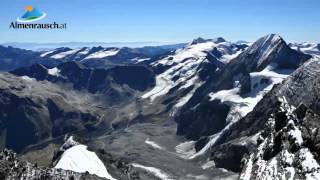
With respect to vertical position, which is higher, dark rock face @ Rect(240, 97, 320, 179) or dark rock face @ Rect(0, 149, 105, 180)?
dark rock face @ Rect(240, 97, 320, 179)

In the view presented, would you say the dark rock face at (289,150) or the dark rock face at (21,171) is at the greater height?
the dark rock face at (289,150)

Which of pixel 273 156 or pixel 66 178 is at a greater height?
pixel 273 156

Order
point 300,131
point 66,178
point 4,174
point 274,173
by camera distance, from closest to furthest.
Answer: point 274,173, point 300,131, point 4,174, point 66,178

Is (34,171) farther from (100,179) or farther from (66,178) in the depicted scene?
(100,179)

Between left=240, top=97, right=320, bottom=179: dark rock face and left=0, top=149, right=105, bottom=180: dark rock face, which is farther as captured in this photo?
left=0, top=149, right=105, bottom=180: dark rock face

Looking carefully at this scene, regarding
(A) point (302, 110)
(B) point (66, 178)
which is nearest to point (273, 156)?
(A) point (302, 110)

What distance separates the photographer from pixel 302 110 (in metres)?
101

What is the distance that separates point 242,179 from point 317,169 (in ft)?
49.8

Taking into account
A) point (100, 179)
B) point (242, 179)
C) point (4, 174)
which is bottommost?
point (100, 179)

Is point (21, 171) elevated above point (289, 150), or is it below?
below

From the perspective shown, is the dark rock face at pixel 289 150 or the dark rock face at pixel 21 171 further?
the dark rock face at pixel 21 171

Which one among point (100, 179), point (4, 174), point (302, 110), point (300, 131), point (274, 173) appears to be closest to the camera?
point (274, 173)

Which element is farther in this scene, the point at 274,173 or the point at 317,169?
the point at 274,173

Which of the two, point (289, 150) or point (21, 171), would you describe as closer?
point (289, 150)
